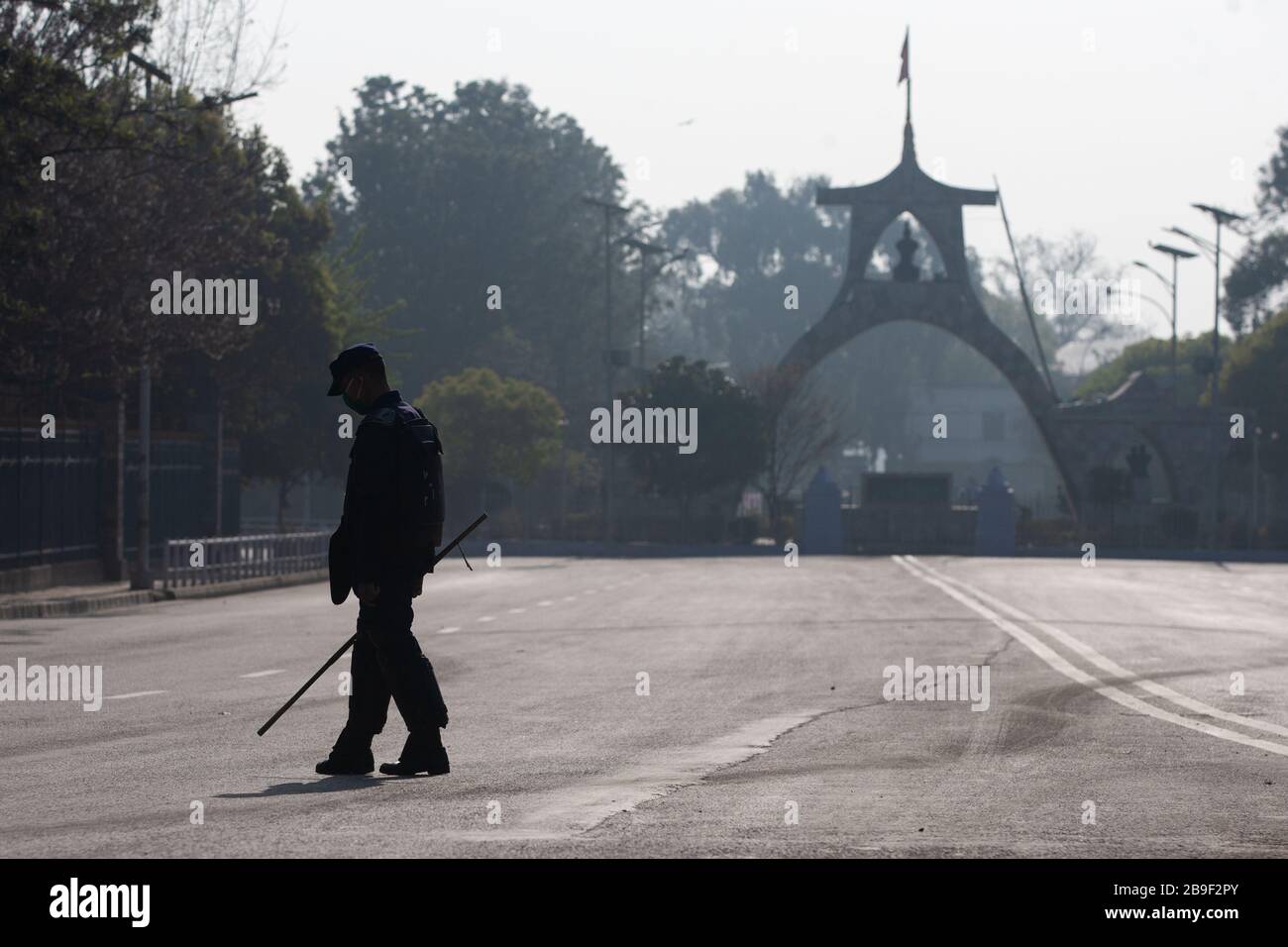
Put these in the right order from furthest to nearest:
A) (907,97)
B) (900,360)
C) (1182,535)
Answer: (900,360)
(907,97)
(1182,535)

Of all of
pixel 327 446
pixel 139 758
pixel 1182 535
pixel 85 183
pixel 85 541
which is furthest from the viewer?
pixel 1182 535

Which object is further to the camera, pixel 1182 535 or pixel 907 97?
pixel 907 97

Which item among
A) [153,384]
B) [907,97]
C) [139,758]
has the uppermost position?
[907,97]

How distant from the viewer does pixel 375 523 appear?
9.99 meters

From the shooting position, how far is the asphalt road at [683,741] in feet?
26.6

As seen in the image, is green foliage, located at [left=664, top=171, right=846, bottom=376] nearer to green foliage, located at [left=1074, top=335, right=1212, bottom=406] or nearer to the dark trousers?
green foliage, located at [left=1074, top=335, right=1212, bottom=406]

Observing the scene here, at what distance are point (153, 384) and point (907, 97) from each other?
47.3m

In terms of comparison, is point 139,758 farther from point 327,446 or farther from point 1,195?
point 327,446

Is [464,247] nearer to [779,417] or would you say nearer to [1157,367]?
[779,417]

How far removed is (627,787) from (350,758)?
1.42m

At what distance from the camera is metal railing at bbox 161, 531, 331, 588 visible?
3750cm
